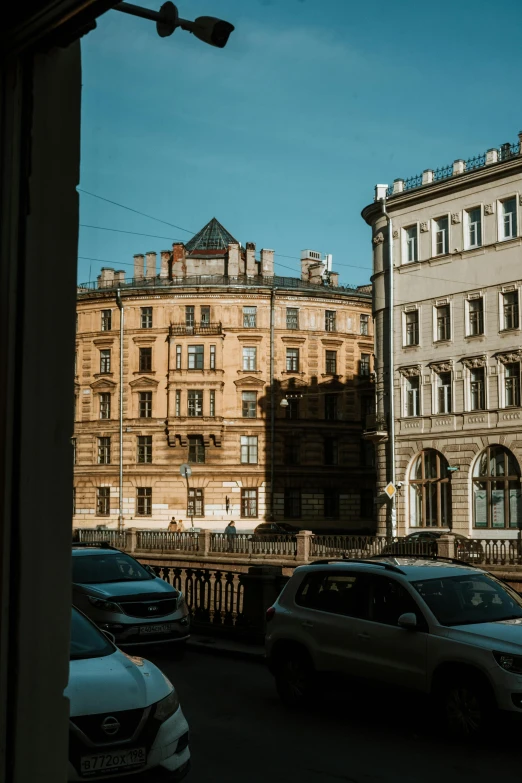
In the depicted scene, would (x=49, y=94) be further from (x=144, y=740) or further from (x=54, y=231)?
(x=144, y=740)

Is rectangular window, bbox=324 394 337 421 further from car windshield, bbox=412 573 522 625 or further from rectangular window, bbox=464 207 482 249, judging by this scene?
car windshield, bbox=412 573 522 625

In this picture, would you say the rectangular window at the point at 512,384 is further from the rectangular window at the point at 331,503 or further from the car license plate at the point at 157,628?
the car license plate at the point at 157,628

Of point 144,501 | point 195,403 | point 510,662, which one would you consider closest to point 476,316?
point 195,403

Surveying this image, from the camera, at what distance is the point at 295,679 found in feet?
35.8

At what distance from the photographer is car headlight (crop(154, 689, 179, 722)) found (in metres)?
7.11

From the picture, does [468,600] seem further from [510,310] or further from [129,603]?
[510,310]

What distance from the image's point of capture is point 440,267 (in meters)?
46.8

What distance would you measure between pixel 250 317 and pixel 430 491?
25.1 meters

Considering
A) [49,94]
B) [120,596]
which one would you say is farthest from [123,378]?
[49,94]

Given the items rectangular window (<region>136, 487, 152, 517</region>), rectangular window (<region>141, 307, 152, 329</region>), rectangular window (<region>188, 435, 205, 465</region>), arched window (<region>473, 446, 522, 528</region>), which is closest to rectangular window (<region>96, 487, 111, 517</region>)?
rectangular window (<region>136, 487, 152, 517</region>)

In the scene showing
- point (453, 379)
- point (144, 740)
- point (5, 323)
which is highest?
point (453, 379)

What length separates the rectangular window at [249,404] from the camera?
67.1 metres

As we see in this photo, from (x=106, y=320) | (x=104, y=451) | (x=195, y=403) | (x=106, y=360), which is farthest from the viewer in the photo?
(x=106, y=320)

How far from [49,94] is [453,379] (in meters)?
44.2
